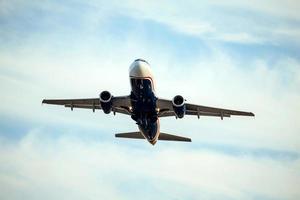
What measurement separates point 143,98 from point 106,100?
10.5 feet

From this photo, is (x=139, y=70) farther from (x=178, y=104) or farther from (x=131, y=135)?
(x=131, y=135)

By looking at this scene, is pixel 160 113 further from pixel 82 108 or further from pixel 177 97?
pixel 82 108

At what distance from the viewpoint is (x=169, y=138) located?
5081 cm

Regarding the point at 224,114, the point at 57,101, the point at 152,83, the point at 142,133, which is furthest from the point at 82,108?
the point at 224,114

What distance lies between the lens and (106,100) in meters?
43.2

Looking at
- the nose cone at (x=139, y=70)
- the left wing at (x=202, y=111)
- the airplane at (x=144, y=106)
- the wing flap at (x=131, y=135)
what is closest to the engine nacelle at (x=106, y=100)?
the airplane at (x=144, y=106)

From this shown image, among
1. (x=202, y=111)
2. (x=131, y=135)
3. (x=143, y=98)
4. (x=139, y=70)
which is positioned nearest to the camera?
(x=139, y=70)

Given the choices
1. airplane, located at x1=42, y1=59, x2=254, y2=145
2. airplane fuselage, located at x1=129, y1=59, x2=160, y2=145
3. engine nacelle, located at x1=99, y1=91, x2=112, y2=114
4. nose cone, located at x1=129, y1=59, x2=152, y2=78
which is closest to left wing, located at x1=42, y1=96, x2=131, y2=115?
airplane, located at x1=42, y1=59, x2=254, y2=145

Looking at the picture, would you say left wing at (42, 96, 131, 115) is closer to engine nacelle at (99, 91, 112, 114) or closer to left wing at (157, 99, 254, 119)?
engine nacelle at (99, 91, 112, 114)

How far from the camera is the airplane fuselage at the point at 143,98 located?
1642 inches

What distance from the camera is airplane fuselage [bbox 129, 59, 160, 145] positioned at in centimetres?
4172

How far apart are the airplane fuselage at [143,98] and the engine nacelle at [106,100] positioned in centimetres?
194

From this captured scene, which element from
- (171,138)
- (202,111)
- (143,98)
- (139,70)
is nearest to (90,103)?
(143,98)

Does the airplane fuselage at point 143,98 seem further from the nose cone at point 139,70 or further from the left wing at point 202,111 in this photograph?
the left wing at point 202,111
